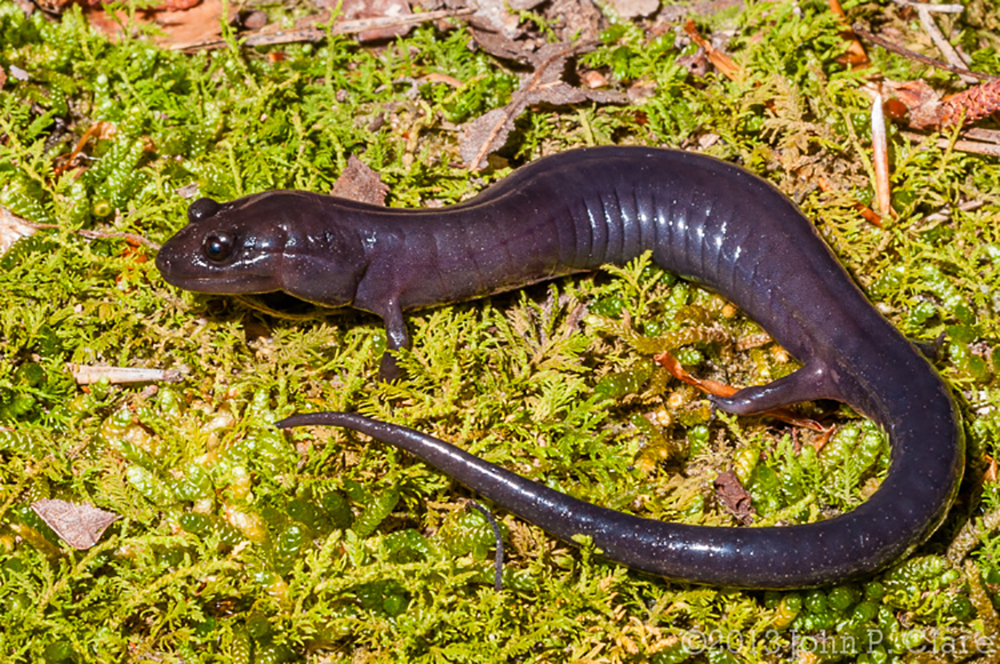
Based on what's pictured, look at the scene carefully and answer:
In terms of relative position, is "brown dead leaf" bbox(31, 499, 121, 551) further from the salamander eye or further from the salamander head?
the salamander eye

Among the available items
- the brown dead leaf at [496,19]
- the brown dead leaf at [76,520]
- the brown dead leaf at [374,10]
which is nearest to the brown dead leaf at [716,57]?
the brown dead leaf at [496,19]

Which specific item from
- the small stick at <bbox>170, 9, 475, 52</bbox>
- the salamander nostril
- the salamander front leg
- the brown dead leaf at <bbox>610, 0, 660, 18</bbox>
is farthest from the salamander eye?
the brown dead leaf at <bbox>610, 0, 660, 18</bbox>

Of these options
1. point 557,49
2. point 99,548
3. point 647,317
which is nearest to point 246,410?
point 99,548

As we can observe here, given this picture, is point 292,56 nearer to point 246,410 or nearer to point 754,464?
point 246,410

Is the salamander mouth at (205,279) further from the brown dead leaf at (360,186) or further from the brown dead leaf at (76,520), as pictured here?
the brown dead leaf at (76,520)

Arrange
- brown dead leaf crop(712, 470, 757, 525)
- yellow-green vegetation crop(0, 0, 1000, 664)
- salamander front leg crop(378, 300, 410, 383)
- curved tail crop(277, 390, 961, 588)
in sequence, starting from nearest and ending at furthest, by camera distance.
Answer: curved tail crop(277, 390, 961, 588), yellow-green vegetation crop(0, 0, 1000, 664), brown dead leaf crop(712, 470, 757, 525), salamander front leg crop(378, 300, 410, 383)

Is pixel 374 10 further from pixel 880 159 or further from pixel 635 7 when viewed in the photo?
pixel 880 159
